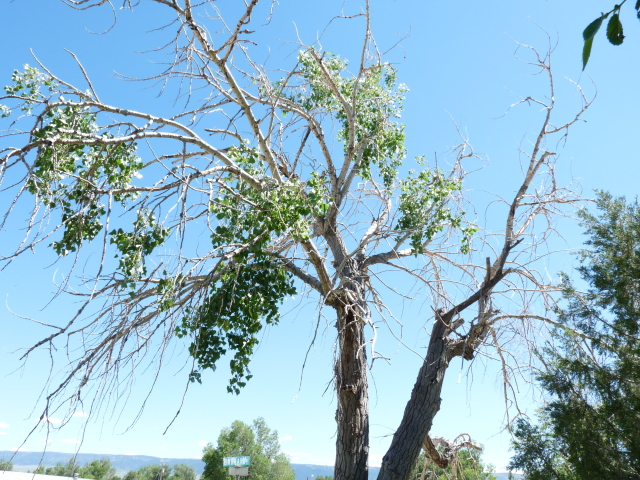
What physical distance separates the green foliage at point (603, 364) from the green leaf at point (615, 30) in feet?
16.1

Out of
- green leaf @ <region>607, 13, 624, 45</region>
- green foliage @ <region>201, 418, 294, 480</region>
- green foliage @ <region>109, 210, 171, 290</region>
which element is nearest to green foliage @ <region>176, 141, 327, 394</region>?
green foliage @ <region>109, 210, 171, 290</region>

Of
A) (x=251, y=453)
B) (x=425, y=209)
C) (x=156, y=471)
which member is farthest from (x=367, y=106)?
(x=156, y=471)

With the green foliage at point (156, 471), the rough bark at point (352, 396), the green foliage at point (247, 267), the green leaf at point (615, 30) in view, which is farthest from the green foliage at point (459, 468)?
the green foliage at point (156, 471)

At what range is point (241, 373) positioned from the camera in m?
5.55

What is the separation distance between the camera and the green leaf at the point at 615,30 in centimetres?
99

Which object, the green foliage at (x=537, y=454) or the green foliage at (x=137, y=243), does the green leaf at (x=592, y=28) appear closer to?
the green foliage at (x=137, y=243)

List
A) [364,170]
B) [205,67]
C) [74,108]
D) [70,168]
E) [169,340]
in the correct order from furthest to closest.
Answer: [364,170], [205,67], [70,168], [74,108], [169,340]

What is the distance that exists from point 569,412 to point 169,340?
412 centimetres

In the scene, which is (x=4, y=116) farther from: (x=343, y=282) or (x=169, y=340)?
(x=343, y=282)

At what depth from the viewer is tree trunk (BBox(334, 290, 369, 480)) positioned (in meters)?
5.34

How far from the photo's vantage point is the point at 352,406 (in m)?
5.49

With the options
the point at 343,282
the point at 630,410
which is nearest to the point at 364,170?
the point at 343,282

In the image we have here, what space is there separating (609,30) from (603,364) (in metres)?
5.33

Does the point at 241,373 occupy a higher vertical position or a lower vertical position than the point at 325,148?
lower
